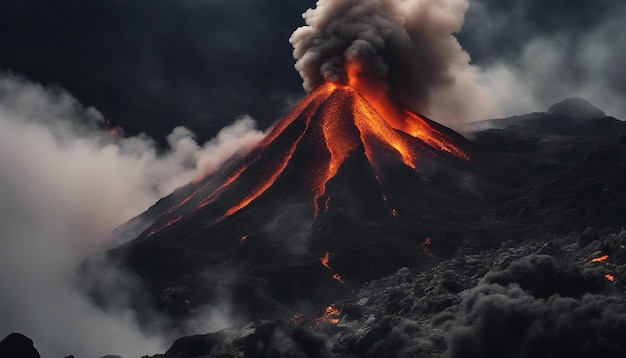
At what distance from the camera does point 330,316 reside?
63406mm

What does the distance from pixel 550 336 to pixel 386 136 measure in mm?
52393

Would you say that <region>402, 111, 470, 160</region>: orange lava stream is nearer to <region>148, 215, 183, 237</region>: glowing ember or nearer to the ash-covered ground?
<region>148, 215, 183, 237</region>: glowing ember

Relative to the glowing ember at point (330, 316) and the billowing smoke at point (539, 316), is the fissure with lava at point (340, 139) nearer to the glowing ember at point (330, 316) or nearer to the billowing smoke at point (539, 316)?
the glowing ember at point (330, 316)

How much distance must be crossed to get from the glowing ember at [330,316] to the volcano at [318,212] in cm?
188

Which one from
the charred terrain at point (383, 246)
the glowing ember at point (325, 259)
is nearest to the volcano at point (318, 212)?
the glowing ember at point (325, 259)

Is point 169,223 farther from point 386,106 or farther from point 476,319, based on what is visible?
point 476,319

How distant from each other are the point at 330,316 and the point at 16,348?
22.1 meters

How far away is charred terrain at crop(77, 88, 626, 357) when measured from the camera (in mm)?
50906

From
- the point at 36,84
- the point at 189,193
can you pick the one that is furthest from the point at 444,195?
the point at 36,84

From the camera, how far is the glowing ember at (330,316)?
204 feet

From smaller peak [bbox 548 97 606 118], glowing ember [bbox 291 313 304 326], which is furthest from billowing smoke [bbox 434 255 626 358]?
smaller peak [bbox 548 97 606 118]

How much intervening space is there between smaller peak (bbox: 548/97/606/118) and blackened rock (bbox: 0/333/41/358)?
466 feet

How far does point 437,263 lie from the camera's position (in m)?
71.6

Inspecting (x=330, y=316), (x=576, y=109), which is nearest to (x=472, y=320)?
(x=330, y=316)
